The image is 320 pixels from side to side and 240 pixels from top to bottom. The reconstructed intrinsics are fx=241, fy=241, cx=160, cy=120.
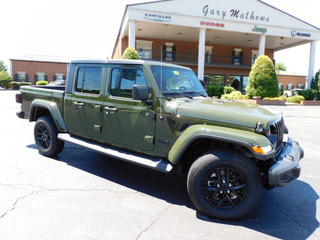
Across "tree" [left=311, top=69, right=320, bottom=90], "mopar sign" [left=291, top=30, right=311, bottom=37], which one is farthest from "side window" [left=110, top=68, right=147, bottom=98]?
"tree" [left=311, top=69, right=320, bottom=90]

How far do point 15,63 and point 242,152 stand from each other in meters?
49.3

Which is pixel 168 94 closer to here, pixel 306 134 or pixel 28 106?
pixel 28 106

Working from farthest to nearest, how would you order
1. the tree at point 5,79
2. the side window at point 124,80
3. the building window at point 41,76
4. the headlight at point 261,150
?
the building window at point 41,76 < the tree at point 5,79 < the side window at point 124,80 < the headlight at point 261,150

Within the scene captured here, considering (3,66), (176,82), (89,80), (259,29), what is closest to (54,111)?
(89,80)

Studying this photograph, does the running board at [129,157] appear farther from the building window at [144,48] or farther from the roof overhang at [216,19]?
the building window at [144,48]

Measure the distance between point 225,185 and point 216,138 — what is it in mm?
610

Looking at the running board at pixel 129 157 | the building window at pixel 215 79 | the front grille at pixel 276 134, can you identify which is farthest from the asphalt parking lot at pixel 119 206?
the building window at pixel 215 79

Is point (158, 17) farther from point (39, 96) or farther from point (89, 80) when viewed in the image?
point (89, 80)

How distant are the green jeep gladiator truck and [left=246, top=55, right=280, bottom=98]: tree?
1686 centimetres

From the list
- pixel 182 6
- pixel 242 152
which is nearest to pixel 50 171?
pixel 242 152

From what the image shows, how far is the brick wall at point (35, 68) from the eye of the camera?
43.3 metres

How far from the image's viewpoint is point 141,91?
10.9 ft

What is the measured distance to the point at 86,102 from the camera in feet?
14.2

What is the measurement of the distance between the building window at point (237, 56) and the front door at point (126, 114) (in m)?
30.2
